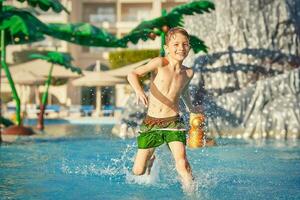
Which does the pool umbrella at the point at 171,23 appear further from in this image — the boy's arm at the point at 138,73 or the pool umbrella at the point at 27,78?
the pool umbrella at the point at 27,78

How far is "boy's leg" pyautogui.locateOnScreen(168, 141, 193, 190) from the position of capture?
468 centimetres

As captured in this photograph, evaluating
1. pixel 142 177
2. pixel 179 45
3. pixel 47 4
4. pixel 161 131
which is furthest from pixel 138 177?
pixel 47 4

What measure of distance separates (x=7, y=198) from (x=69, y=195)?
19.3 inches

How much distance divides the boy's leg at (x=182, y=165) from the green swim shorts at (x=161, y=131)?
0.06 metres

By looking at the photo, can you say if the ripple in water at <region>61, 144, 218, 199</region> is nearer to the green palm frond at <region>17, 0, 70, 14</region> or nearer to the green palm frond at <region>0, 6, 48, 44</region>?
the green palm frond at <region>17, 0, 70, 14</region>

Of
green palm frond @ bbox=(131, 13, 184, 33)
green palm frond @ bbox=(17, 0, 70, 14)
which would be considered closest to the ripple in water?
green palm frond @ bbox=(17, 0, 70, 14)

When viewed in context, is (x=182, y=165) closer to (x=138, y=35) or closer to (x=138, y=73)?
(x=138, y=73)

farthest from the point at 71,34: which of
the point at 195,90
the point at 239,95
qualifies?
the point at 239,95

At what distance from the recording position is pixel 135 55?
3341 centimetres

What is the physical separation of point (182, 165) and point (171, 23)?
30.2 feet

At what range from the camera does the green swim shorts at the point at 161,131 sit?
4974mm

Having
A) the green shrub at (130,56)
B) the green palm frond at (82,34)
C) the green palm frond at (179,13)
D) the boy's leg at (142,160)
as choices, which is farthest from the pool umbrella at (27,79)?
the boy's leg at (142,160)

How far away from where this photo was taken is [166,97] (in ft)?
16.6

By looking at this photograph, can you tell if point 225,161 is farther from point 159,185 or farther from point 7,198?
point 7,198
